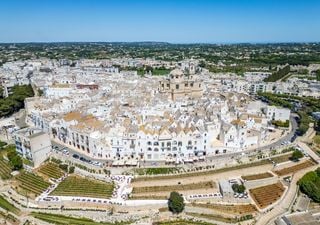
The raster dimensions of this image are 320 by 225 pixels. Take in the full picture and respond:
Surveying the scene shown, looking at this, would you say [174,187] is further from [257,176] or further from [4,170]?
[4,170]

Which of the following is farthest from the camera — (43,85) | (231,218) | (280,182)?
(43,85)

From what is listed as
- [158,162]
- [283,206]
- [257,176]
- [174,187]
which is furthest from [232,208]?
[158,162]

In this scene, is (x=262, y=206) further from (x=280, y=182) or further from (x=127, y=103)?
(x=127, y=103)

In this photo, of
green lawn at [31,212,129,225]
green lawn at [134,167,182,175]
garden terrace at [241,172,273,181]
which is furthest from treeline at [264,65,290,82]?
green lawn at [31,212,129,225]

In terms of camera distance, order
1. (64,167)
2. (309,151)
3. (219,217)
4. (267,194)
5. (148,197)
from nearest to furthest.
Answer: (219,217) → (148,197) → (267,194) → (64,167) → (309,151)

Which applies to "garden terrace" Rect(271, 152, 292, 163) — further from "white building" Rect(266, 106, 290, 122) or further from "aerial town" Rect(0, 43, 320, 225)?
"white building" Rect(266, 106, 290, 122)

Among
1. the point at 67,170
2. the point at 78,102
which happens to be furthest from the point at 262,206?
the point at 78,102
